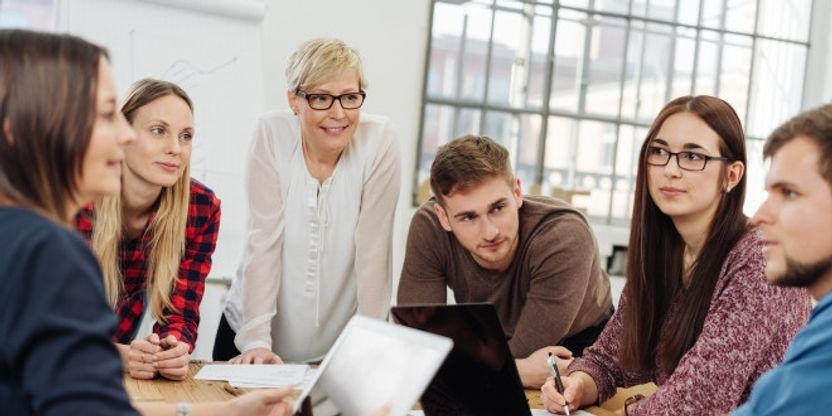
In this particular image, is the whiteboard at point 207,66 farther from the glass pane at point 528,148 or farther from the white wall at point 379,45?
the glass pane at point 528,148

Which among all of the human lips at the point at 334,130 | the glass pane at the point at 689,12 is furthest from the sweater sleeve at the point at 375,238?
the glass pane at the point at 689,12

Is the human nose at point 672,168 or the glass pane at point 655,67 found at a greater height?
the glass pane at point 655,67

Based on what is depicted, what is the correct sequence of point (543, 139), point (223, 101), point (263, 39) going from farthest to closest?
point (543, 139) < point (263, 39) < point (223, 101)

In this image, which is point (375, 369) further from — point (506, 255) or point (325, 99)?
point (325, 99)

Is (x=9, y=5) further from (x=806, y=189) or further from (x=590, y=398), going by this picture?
(x=806, y=189)

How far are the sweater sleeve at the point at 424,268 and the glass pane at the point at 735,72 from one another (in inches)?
173

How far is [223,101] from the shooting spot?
160 inches

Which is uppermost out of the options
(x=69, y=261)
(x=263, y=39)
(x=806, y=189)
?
(x=263, y=39)

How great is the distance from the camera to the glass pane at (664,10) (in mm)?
6023

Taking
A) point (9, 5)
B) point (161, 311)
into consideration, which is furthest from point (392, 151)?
point (9, 5)

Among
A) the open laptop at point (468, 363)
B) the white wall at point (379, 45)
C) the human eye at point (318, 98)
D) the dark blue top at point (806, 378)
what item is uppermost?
the white wall at point (379, 45)

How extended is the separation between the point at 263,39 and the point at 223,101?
2.65 feet

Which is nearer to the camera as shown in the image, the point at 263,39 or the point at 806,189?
the point at 806,189

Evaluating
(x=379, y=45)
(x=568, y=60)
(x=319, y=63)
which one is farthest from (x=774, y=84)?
(x=319, y=63)
